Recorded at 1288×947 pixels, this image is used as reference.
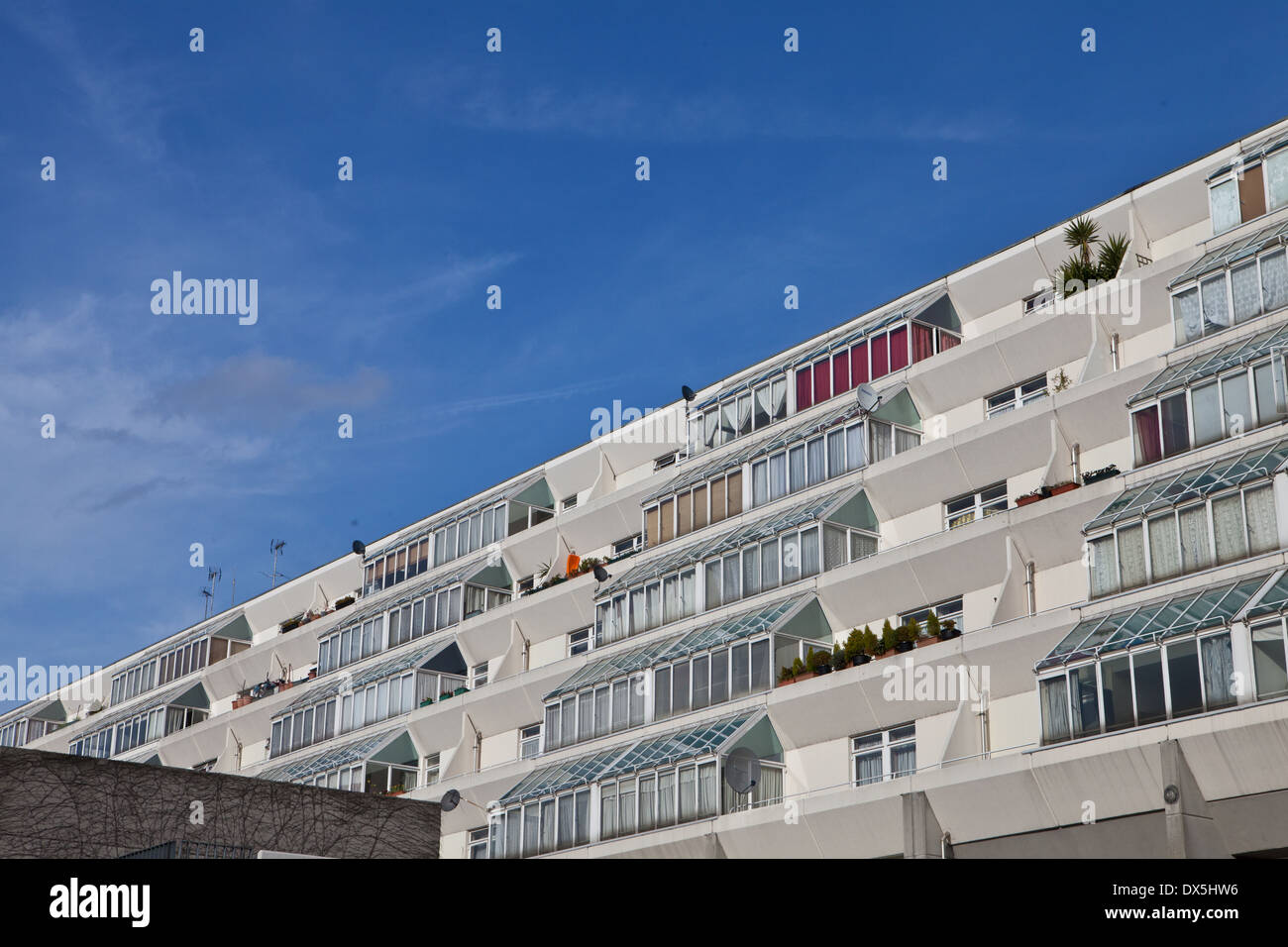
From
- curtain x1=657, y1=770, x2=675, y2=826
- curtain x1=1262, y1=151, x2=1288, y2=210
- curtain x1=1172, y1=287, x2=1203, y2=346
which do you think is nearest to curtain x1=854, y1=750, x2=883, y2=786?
curtain x1=657, y1=770, x2=675, y2=826

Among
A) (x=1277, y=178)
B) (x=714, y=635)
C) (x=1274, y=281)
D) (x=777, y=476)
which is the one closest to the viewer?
(x=1274, y=281)

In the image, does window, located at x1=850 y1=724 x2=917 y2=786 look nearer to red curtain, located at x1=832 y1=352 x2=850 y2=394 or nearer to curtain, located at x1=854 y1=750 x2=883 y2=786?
curtain, located at x1=854 y1=750 x2=883 y2=786

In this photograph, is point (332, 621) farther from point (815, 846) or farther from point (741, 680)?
point (815, 846)

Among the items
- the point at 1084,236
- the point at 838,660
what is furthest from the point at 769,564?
the point at 1084,236

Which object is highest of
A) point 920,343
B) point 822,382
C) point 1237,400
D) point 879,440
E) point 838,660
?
point 920,343

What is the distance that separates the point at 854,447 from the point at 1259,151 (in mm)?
13754

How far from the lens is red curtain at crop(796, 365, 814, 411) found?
5003cm

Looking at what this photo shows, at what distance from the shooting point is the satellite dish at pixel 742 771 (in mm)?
40844

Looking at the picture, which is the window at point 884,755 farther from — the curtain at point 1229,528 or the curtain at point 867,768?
the curtain at point 1229,528

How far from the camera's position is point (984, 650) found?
123ft

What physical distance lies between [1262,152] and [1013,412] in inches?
359

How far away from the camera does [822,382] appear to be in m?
49.8

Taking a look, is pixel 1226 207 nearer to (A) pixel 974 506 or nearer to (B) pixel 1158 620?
(A) pixel 974 506

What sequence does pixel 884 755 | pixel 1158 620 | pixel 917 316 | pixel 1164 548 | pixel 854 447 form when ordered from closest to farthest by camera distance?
pixel 1158 620
pixel 1164 548
pixel 884 755
pixel 854 447
pixel 917 316
